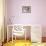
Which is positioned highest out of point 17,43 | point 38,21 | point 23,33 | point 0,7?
point 0,7

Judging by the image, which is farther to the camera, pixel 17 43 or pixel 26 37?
pixel 26 37

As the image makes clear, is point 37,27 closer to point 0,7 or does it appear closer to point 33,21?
point 33,21

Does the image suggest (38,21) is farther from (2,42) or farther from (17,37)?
(2,42)

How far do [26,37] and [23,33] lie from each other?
0.11m

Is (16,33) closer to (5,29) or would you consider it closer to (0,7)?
(5,29)

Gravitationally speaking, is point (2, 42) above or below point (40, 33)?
below

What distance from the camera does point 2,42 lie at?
2.18m

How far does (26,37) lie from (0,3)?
0.78 meters

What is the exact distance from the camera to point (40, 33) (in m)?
2.18

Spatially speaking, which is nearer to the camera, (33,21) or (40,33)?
(40,33)

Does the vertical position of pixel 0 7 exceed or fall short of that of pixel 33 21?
it exceeds it

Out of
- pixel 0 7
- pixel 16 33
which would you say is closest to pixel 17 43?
pixel 16 33

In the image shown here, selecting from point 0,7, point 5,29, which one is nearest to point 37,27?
point 5,29

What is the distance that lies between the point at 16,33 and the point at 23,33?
131 millimetres
